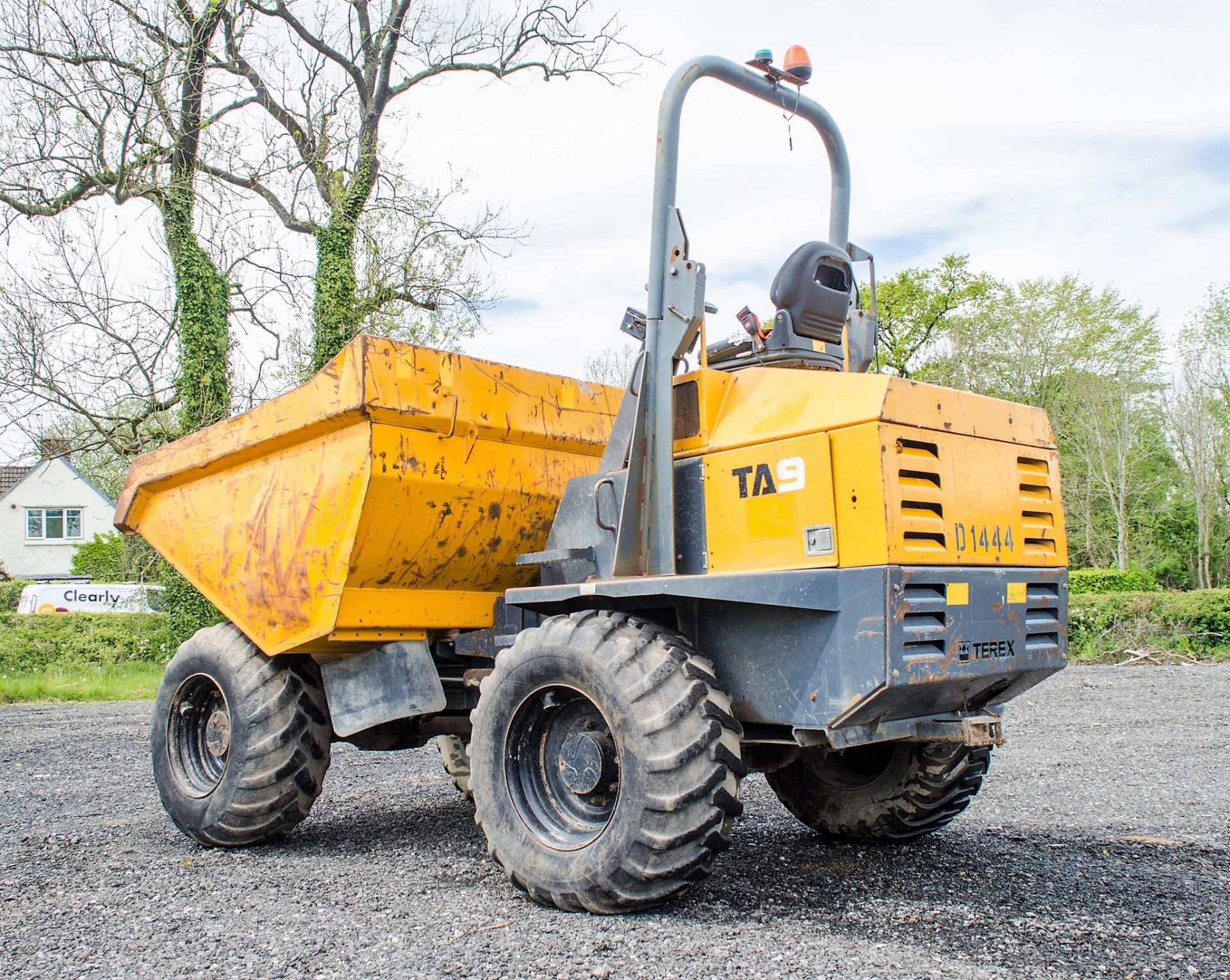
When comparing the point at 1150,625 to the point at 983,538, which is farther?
the point at 1150,625

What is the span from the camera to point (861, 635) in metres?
3.44

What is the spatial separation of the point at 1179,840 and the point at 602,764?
295 cm

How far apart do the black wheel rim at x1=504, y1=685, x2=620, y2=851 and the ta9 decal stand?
4.68 feet

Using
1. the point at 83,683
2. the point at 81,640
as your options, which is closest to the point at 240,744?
the point at 83,683

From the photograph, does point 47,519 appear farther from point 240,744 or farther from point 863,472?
point 863,472

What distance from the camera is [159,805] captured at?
645 cm

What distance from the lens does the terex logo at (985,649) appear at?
366cm

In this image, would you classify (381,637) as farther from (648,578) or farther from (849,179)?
(849,179)

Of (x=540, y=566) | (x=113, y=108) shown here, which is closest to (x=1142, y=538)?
(x=113, y=108)

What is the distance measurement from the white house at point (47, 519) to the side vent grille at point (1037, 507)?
4883 cm

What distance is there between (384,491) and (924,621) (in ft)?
7.98

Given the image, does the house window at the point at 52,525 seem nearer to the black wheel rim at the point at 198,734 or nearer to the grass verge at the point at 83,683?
the grass verge at the point at 83,683

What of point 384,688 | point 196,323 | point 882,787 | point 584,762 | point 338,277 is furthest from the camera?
point 338,277

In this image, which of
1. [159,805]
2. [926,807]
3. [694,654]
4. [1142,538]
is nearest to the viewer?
[694,654]
